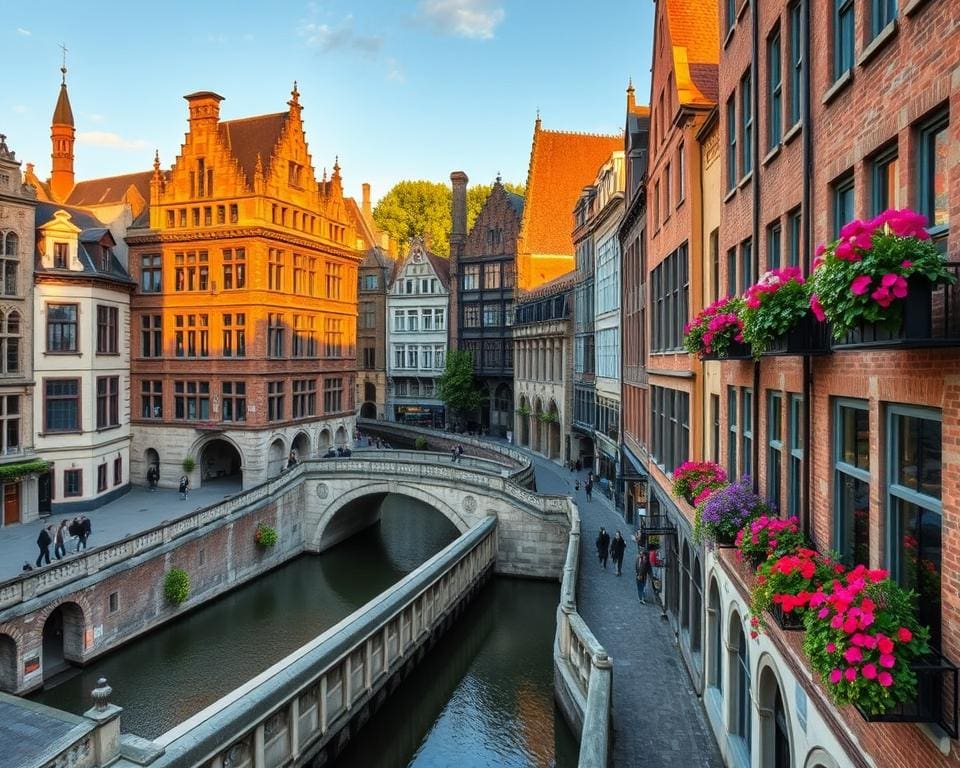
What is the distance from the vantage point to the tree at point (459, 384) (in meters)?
57.5

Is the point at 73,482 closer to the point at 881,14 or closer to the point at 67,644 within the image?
the point at 67,644

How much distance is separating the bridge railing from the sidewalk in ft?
14.5

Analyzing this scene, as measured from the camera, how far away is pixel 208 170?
3581 centimetres

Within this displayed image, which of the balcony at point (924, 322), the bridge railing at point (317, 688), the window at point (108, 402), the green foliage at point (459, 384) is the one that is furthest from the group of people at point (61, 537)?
the green foliage at point (459, 384)

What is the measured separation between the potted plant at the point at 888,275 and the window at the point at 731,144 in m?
8.03

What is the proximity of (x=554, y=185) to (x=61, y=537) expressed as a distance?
41661 millimetres

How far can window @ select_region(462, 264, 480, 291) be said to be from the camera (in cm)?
5941

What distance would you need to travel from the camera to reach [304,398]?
129 ft

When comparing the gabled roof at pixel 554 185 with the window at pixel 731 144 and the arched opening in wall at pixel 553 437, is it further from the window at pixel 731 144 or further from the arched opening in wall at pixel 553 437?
the window at pixel 731 144

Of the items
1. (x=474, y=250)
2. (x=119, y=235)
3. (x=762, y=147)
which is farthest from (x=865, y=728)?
(x=474, y=250)

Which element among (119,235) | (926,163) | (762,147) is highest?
(119,235)

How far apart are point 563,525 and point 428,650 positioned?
7.91 m

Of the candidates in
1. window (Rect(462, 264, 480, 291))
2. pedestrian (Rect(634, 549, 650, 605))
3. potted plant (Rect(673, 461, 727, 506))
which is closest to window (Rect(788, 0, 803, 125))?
potted plant (Rect(673, 461, 727, 506))

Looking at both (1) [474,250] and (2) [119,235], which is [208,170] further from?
(1) [474,250]
